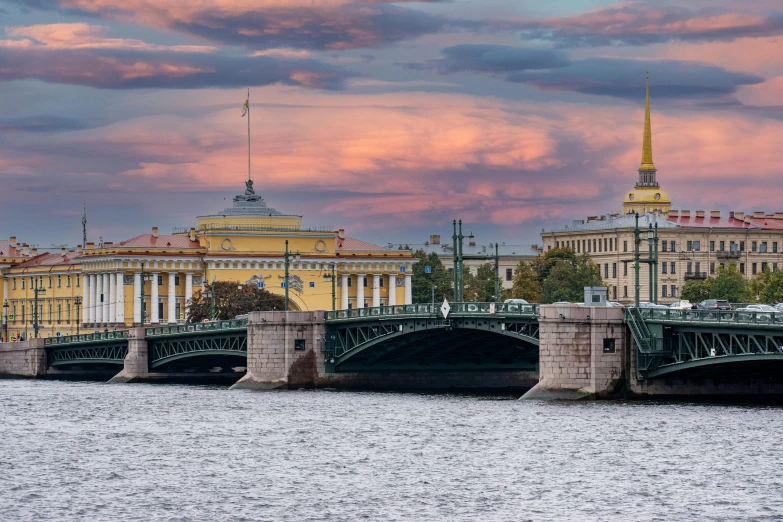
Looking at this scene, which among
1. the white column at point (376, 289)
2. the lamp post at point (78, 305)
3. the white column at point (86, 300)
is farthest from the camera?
the white column at point (376, 289)

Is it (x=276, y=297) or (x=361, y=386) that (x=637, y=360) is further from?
(x=276, y=297)

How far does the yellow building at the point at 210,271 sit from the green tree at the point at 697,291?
20006 millimetres

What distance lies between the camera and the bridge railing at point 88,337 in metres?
93.9

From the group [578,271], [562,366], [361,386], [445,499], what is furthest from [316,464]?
[578,271]

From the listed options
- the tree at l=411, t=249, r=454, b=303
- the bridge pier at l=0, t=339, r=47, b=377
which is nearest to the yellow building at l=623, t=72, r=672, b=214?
the tree at l=411, t=249, r=454, b=303

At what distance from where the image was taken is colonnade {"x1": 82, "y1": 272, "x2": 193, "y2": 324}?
127062 mm

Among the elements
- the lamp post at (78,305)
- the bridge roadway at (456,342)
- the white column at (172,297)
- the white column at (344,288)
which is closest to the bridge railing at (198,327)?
the bridge roadway at (456,342)

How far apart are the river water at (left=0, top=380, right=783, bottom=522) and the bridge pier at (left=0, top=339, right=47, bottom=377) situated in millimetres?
24394

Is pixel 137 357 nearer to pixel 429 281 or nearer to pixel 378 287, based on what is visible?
pixel 378 287

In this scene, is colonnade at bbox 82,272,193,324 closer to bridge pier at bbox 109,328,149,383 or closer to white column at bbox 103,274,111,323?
white column at bbox 103,274,111,323

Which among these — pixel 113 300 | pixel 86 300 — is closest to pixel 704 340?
pixel 113 300

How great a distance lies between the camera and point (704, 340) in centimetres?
6538

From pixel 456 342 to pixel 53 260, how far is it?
236ft

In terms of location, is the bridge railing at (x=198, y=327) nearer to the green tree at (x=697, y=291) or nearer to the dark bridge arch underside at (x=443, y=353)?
the dark bridge arch underside at (x=443, y=353)
